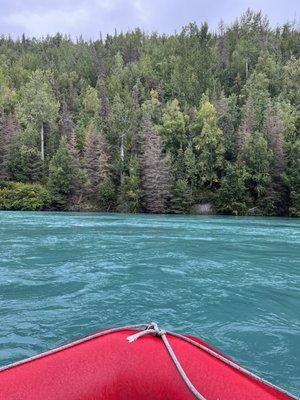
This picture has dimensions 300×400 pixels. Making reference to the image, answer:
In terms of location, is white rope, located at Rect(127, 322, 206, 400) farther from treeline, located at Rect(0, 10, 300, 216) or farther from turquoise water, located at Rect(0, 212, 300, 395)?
treeline, located at Rect(0, 10, 300, 216)

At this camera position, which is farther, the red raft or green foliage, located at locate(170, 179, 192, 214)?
green foliage, located at locate(170, 179, 192, 214)

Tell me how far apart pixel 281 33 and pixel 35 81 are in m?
57.1

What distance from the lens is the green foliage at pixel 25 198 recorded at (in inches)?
1791

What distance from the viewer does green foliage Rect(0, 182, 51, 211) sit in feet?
149

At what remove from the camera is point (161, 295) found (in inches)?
364

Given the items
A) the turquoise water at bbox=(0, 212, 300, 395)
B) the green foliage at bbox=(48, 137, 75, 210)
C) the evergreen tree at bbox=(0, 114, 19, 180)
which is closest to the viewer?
the turquoise water at bbox=(0, 212, 300, 395)

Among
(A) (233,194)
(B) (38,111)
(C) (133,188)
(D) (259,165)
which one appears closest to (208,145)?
(D) (259,165)

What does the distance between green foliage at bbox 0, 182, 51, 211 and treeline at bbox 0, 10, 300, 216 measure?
0.14 m

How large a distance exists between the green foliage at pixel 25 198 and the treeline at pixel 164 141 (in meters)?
0.14

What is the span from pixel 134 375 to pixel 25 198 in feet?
147

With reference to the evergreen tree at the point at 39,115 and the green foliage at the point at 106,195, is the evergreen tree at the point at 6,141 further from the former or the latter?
the green foliage at the point at 106,195

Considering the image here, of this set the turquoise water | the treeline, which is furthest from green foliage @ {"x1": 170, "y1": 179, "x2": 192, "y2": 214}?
the turquoise water

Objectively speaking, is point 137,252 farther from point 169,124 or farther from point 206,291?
point 169,124

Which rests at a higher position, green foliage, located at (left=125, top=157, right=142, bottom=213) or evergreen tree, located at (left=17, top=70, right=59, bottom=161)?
evergreen tree, located at (left=17, top=70, right=59, bottom=161)
